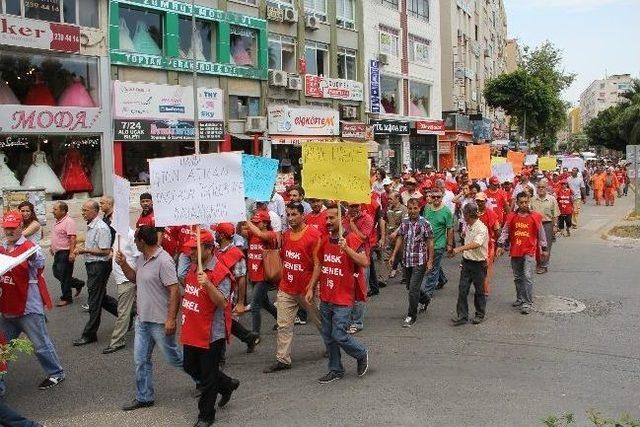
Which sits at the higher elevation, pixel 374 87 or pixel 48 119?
pixel 374 87

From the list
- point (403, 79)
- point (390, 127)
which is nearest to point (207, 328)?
point (390, 127)

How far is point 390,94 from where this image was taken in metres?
38.3

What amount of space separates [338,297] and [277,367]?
1.07 m

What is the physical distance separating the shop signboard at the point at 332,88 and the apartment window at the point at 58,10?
430 inches

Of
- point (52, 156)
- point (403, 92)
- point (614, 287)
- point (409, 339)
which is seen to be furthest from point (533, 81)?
point (409, 339)

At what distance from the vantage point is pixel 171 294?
563 cm

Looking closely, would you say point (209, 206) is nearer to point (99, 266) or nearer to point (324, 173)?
point (324, 173)

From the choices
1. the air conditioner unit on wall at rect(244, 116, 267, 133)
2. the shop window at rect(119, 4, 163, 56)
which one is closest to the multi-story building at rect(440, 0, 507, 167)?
the air conditioner unit on wall at rect(244, 116, 267, 133)

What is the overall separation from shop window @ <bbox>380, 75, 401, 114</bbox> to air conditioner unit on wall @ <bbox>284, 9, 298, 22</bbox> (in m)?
8.57

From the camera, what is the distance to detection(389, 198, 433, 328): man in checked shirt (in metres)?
8.58

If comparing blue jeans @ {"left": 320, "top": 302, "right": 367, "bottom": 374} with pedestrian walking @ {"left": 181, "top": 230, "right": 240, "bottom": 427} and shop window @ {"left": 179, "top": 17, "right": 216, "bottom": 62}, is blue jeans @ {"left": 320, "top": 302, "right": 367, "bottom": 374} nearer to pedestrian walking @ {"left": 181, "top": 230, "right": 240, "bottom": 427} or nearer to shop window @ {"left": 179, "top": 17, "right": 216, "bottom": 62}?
pedestrian walking @ {"left": 181, "top": 230, "right": 240, "bottom": 427}

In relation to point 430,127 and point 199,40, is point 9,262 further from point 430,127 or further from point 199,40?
point 430,127

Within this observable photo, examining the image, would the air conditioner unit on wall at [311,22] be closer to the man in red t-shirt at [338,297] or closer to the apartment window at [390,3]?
the apartment window at [390,3]

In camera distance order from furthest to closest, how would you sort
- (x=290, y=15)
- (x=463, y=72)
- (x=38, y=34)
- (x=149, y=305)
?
(x=463, y=72)
(x=290, y=15)
(x=38, y=34)
(x=149, y=305)
